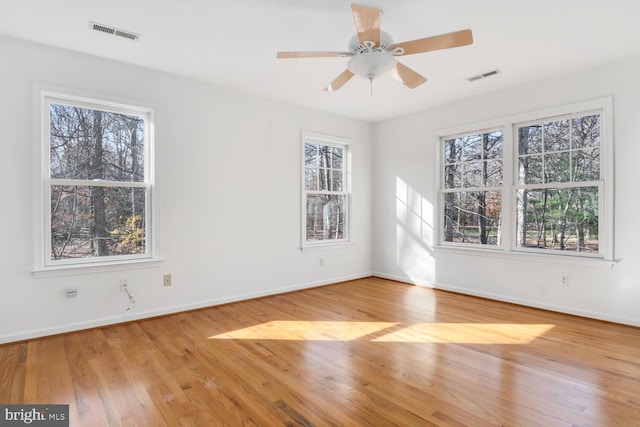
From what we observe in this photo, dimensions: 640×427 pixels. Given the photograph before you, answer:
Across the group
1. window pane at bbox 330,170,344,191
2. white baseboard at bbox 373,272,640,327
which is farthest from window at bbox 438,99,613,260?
window pane at bbox 330,170,344,191

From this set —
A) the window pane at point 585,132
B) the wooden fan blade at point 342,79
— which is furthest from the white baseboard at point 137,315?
the window pane at point 585,132

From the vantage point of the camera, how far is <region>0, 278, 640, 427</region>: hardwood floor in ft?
6.39

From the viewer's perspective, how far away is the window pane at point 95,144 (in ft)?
10.7

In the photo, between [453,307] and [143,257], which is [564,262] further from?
[143,257]

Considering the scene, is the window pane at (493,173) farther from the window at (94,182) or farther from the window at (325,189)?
the window at (94,182)

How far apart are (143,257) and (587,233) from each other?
479 cm

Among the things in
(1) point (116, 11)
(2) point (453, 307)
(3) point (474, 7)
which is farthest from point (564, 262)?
(1) point (116, 11)

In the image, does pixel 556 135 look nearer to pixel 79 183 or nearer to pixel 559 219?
pixel 559 219

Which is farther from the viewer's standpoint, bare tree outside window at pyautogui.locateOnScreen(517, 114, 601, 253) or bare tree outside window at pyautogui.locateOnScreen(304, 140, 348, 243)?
bare tree outside window at pyautogui.locateOnScreen(304, 140, 348, 243)

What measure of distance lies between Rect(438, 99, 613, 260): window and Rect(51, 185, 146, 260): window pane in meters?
3.99

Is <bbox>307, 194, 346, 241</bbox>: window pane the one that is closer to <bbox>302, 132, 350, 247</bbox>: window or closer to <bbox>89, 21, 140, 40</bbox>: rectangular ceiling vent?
<bbox>302, 132, 350, 247</bbox>: window

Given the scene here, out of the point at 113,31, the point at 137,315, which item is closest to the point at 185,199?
the point at 137,315

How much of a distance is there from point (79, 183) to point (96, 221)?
15.7 inches

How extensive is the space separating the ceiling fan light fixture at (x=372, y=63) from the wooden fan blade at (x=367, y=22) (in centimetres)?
10
